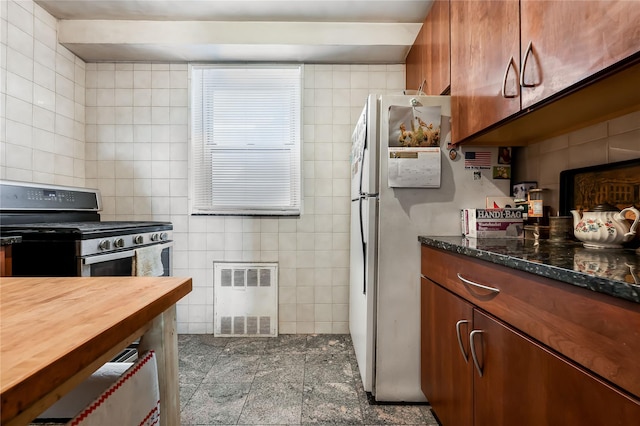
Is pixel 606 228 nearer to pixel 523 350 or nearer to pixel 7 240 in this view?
pixel 523 350

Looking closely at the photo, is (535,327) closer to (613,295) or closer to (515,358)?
(515,358)

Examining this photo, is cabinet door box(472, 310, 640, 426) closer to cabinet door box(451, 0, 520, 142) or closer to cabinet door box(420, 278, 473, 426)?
cabinet door box(420, 278, 473, 426)

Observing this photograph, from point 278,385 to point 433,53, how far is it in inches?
87.4

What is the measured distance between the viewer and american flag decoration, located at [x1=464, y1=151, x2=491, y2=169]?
66.7 inches

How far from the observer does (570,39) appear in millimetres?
949

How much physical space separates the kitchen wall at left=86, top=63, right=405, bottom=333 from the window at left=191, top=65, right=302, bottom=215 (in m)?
0.09

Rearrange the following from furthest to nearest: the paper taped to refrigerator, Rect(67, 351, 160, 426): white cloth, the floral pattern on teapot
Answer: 1. the paper taped to refrigerator
2. the floral pattern on teapot
3. Rect(67, 351, 160, 426): white cloth

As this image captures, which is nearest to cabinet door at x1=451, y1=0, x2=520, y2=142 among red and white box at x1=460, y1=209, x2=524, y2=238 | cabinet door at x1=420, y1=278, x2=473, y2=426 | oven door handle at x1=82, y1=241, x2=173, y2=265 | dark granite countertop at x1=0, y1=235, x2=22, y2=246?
red and white box at x1=460, y1=209, x2=524, y2=238

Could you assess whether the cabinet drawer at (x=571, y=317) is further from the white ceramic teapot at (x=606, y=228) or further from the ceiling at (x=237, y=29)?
the ceiling at (x=237, y=29)

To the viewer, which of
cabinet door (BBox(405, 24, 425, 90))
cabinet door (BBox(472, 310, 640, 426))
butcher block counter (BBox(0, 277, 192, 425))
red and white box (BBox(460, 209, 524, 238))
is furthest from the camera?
cabinet door (BBox(405, 24, 425, 90))

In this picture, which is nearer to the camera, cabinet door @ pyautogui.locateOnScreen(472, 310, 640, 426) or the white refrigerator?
cabinet door @ pyautogui.locateOnScreen(472, 310, 640, 426)

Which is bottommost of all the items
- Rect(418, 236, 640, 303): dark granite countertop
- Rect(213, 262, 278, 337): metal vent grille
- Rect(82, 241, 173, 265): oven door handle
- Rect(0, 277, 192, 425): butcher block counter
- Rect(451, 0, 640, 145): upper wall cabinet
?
Rect(213, 262, 278, 337): metal vent grille

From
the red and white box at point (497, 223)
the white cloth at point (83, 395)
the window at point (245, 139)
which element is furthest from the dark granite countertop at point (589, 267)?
the window at point (245, 139)

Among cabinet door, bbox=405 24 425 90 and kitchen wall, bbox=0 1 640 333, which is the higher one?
cabinet door, bbox=405 24 425 90
